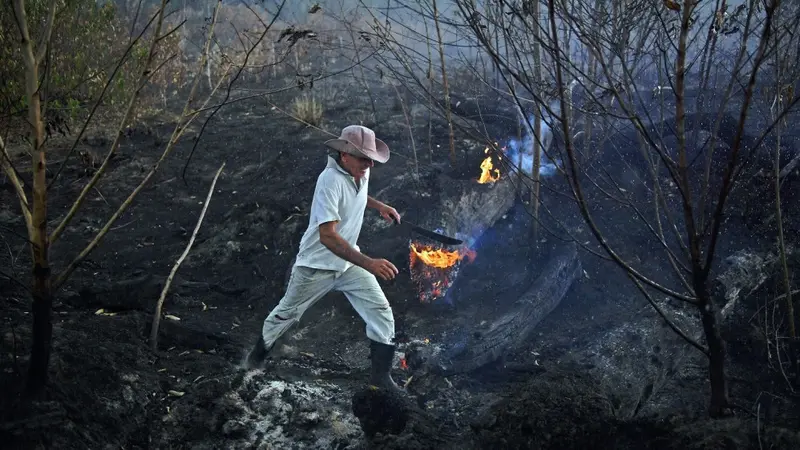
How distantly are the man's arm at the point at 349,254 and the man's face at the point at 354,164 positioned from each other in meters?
0.46

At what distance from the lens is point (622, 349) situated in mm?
4863

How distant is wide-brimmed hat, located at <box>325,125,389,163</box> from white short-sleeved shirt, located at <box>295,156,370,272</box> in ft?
0.46

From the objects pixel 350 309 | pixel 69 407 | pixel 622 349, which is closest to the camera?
pixel 69 407

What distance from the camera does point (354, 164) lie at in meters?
4.15

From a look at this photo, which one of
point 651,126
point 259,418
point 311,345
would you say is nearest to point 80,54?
point 311,345

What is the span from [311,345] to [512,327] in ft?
6.34

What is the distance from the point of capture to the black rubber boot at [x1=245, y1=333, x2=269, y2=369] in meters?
4.39

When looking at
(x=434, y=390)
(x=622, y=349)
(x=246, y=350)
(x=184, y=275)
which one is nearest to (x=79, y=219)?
(x=184, y=275)

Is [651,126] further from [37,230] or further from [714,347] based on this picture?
[37,230]

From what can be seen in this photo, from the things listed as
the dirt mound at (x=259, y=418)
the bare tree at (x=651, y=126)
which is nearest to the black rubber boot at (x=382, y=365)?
the dirt mound at (x=259, y=418)

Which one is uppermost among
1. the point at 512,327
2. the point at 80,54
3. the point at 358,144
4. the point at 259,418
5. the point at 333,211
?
the point at 80,54

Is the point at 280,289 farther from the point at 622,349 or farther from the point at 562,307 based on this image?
the point at 622,349

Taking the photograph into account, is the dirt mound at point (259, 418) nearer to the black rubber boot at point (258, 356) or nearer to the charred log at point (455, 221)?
the black rubber boot at point (258, 356)

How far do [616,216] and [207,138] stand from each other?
7117 mm
